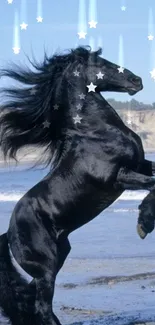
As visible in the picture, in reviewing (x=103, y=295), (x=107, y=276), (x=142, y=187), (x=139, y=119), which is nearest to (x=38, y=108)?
(x=142, y=187)

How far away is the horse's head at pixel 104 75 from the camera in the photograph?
582cm

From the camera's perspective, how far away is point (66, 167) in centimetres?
582

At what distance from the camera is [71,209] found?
5.78 meters

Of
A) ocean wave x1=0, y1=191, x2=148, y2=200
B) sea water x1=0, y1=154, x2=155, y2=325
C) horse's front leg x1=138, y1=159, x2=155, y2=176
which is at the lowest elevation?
ocean wave x1=0, y1=191, x2=148, y2=200

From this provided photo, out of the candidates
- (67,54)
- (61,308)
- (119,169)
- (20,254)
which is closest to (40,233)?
(20,254)

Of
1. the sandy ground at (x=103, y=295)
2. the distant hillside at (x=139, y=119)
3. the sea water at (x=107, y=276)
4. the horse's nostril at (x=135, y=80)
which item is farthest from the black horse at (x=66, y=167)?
the sandy ground at (x=103, y=295)

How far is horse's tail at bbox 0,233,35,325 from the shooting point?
604cm

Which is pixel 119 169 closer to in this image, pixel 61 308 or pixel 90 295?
pixel 61 308

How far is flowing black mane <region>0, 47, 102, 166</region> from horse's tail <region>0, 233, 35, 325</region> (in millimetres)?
588

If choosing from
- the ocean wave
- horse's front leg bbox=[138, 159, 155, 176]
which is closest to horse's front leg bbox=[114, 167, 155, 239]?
horse's front leg bbox=[138, 159, 155, 176]

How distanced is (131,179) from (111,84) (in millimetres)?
597

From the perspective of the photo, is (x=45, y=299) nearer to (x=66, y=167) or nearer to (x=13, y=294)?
(x=13, y=294)

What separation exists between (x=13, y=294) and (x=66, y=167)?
2.78ft

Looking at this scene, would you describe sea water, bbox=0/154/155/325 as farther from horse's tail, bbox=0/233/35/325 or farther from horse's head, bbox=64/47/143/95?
horse's head, bbox=64/47/143/95
